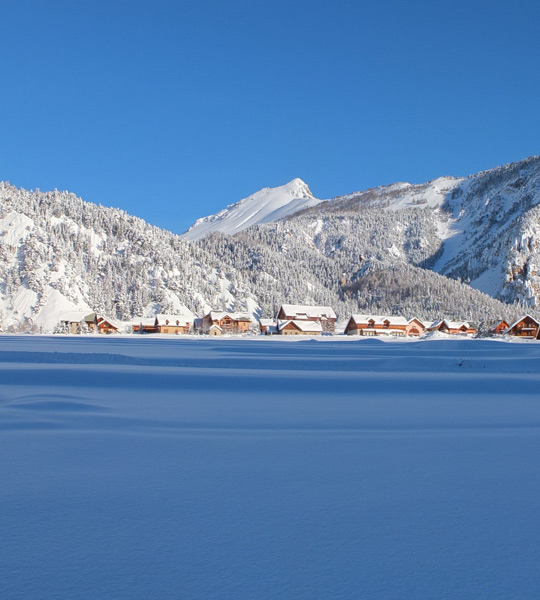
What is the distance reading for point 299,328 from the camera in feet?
400

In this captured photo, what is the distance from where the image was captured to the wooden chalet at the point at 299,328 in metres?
121

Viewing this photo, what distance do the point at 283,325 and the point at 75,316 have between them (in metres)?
43.9

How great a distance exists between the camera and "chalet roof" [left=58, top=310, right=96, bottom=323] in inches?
4341

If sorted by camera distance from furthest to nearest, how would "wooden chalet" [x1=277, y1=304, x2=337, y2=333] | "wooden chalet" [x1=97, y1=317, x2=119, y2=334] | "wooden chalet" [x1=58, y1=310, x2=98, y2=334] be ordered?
"wooden chalet" [x1=277, y1=304, x2=337, y2=333]
"wooden chalet" [x1=97, y1=317, x2=119, y2=334]
"wooden chalet" [x1=58, y1=310, x2=98, y2=334]

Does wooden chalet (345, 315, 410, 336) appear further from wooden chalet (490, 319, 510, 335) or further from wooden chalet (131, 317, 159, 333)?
wooden chalet (131, 317, 159, 333)

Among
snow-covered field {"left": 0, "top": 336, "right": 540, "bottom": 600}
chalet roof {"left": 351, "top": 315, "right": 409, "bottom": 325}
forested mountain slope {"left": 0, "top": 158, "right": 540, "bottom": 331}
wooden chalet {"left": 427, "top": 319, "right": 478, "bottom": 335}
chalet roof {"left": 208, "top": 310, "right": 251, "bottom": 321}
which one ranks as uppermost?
forested mountain slope {"left": 0, "top": 158, "right": 540, "bottom": 331}

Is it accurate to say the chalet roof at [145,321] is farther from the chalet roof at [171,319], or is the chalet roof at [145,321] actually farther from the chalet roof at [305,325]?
the chalet roof at [305,325]

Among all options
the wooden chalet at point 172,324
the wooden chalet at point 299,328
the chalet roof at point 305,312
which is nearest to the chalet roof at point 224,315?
the wooden chalet at point 172,324

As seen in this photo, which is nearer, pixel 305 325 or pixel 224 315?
pixel 305 325

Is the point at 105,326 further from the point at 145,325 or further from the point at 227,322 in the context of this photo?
the point at 227,322

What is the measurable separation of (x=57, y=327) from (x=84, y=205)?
205 ft

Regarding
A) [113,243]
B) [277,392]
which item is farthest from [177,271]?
[277,392]

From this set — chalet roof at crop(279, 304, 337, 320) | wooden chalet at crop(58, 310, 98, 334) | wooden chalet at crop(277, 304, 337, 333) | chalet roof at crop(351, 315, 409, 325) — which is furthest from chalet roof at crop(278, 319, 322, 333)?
wooden chalet at crop(58, 310, 98, 334)

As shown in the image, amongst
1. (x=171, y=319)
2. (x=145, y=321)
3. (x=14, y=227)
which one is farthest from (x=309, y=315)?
(x=14, y=227)
